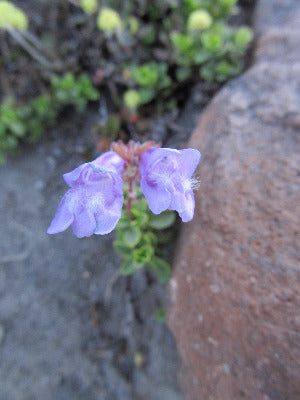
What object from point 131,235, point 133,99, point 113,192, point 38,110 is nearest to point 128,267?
point 131,235

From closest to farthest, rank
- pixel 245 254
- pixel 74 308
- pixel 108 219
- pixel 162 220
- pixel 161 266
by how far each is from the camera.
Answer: pixel 108 219
pixel 245 254
pixel 162 220
pixel 161 266
pixel 74 308

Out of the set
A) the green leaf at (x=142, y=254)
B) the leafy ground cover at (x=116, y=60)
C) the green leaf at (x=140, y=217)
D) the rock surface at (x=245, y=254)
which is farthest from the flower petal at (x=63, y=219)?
the leafy ground cover at (x=116, y=60)

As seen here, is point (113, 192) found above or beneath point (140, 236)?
above

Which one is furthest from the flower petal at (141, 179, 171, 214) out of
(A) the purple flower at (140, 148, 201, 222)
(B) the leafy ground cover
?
(B) the leafy ground cover

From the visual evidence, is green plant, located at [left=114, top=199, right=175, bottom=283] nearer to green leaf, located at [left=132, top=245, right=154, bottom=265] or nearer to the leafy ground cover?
green leaf, located at [left=132, top=245, right=154, bottom=265]

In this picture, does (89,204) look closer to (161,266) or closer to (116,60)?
(161,266)

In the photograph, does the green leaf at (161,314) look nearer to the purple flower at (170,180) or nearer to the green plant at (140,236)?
the green plant at (140,236)

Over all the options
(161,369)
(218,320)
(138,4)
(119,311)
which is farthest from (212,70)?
(161,369)
